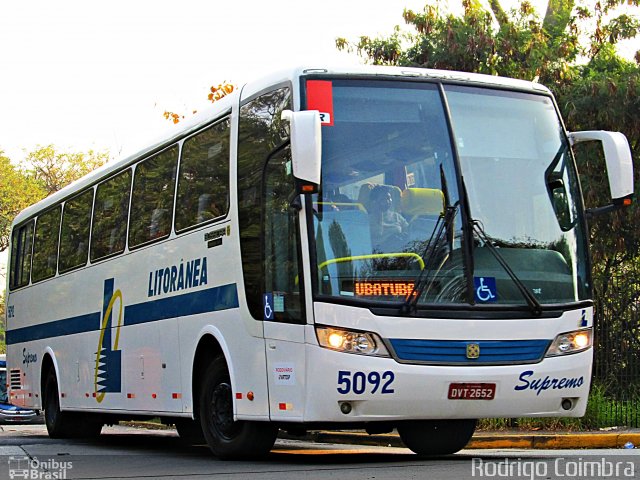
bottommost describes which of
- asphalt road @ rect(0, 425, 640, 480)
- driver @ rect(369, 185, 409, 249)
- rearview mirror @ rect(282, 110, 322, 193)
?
asphalt road @ rect(0, 425, 640, 480)

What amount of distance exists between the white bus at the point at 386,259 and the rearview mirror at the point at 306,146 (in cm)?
2

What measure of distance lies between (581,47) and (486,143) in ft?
44.1

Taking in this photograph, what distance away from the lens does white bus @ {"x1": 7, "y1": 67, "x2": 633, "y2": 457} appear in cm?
961

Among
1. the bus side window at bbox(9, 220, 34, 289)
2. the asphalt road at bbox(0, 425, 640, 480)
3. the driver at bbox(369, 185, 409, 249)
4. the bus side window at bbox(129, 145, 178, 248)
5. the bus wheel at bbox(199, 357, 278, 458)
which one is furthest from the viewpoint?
the bus side window at bbox(9, 220, 34, 289)

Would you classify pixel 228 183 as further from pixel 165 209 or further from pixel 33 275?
pixel 33 275

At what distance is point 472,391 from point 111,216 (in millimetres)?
6664

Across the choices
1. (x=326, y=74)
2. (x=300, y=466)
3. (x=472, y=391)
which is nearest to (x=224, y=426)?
(x=300, y=466)

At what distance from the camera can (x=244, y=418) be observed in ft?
34.6

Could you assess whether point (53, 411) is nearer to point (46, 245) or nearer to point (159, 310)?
point (46, 245)

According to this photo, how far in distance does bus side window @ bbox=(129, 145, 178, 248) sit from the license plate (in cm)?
425

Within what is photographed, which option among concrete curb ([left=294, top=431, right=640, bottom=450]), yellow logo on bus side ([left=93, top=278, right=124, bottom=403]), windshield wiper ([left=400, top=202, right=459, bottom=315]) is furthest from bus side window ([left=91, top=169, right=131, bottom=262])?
windshield wiper ([left=400, top=202, right=459, bottom=315])

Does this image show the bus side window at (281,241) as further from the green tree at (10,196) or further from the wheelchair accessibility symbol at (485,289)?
the green tree at (10,196)

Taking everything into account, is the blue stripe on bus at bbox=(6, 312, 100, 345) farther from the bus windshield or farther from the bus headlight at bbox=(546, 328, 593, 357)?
the bus headlight at bbox=(546, 328, 593, 357)

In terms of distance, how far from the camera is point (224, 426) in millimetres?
11234
